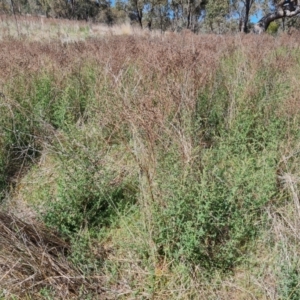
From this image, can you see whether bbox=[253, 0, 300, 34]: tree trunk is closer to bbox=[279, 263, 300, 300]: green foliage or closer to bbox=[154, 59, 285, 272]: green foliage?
bbox=[154, 59, 285, 272]: green foliage

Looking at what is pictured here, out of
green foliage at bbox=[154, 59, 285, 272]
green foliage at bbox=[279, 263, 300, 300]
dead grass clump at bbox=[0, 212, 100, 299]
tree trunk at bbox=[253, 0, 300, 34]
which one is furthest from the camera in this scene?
tree trunk at bbox=[253, 0, 300, 34]

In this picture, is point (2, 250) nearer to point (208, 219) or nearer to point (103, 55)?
point (208, 219)

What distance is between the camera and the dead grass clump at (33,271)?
144 centimetres

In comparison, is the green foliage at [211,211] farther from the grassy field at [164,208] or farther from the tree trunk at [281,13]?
the tree trunk at [281,13]

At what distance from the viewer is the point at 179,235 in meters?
1.60

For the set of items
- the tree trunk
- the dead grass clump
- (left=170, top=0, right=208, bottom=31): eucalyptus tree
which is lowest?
the dead grass clump

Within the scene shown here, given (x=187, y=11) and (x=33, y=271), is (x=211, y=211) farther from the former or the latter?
(x=187, y=11)

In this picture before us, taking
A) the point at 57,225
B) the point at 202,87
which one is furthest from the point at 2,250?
the point at 202,87

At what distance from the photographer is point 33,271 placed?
4.92 feet

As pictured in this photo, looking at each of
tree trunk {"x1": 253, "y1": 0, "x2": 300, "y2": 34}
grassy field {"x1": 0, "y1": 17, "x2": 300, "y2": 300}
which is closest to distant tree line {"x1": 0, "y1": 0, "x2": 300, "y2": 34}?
tree trunk {"x1": 253, "y1": 0, "x2": 300, "y2": 34}

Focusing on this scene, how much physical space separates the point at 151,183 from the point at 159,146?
320mm

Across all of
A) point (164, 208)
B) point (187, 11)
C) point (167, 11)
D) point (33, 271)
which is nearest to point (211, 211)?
point (164, 208)

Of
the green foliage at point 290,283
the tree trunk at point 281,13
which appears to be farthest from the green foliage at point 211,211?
the tree trunk at point 281,13

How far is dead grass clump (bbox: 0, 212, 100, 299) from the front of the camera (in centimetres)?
144
